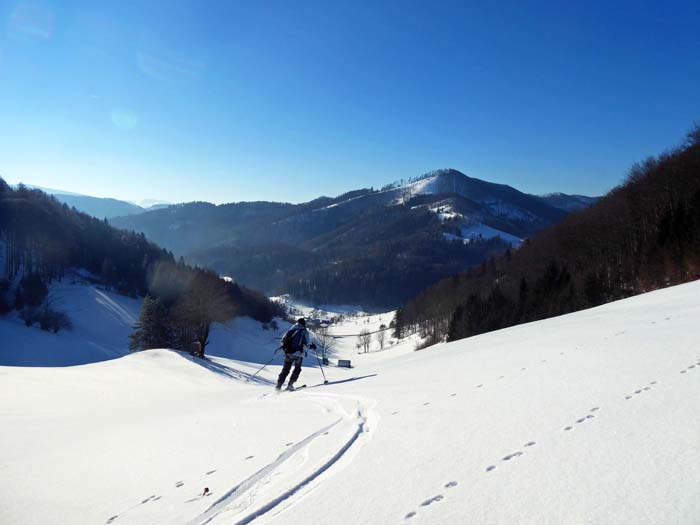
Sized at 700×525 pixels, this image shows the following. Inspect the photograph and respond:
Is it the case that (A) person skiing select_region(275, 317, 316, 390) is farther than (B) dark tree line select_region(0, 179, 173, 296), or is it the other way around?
(B) dark tree line select_region(0, 179, 173, 296)

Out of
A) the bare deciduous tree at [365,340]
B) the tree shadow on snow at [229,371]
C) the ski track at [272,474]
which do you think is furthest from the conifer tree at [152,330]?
the bare deciduous tree at [365,340]

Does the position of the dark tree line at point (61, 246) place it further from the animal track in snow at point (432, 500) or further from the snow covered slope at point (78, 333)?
the animal track in snow at point (432, 500)

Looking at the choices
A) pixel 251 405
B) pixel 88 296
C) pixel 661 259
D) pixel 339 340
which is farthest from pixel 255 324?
pixel 251 405

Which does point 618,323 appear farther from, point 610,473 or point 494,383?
point 610,473

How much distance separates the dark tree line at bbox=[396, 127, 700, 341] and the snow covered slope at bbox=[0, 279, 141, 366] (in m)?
65.5

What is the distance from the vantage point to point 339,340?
119562 millimetres

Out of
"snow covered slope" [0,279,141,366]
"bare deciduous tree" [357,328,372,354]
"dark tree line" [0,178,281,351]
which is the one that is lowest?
"bare deciduous tree" [357,328,372,354]

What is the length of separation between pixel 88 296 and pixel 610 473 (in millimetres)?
119344

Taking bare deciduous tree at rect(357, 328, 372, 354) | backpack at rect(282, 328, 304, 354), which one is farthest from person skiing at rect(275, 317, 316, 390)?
bare deciduous tree at rect(357, 328, 372, 354)

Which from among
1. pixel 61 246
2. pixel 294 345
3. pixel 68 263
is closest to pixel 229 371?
pixel 294 345

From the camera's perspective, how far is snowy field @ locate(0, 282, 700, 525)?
2.91 metres

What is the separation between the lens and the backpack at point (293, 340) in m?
11.8

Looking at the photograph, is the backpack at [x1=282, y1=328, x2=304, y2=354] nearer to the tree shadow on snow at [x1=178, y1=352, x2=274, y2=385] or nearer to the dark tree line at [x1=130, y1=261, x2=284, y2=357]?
the tree shadow on snow at [x1=178, y1=352, x2=274, y2=385]

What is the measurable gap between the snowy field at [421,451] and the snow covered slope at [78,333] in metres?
71.5
